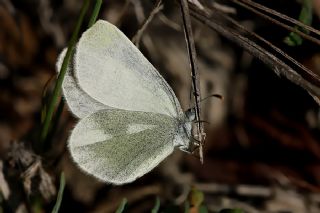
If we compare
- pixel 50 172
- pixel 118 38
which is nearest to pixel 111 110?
pixel 118 38

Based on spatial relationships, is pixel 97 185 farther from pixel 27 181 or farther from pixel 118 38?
pixel 118 38

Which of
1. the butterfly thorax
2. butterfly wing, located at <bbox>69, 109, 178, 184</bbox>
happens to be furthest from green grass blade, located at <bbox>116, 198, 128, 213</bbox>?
the butterfly thorax

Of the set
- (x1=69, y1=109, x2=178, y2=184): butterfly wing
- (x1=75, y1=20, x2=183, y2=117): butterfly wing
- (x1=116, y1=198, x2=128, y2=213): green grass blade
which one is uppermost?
(x1=75, y1=20, x2=183, y2=117): butterfly wing

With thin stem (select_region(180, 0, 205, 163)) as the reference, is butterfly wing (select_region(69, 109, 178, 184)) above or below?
below

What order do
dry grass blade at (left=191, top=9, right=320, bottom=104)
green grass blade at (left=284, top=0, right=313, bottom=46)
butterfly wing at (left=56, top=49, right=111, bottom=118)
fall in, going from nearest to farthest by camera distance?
1. dry grass blade at (left=191, top=9, right=320, bottom=104)
2. butterfly wing at (left=56, top=49, right=111, bottom=118)
3. green grass blade at (left=284, top=0, right=313, bottom=46)

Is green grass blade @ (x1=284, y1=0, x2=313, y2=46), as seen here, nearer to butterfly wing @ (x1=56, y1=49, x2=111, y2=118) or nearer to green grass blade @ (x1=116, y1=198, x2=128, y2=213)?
butterfly wing @ (x1=56, y1=49, x2=111, y2=118)

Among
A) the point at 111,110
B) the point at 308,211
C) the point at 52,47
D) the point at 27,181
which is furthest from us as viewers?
the point at 52,47

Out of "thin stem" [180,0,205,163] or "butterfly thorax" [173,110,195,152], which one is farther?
"butterfly thorax" [173,110,195,152]

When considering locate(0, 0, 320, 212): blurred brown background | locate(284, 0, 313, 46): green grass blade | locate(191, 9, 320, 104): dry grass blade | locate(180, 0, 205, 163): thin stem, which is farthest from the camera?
locate(0, 0, 320, 212): blurred brown background
